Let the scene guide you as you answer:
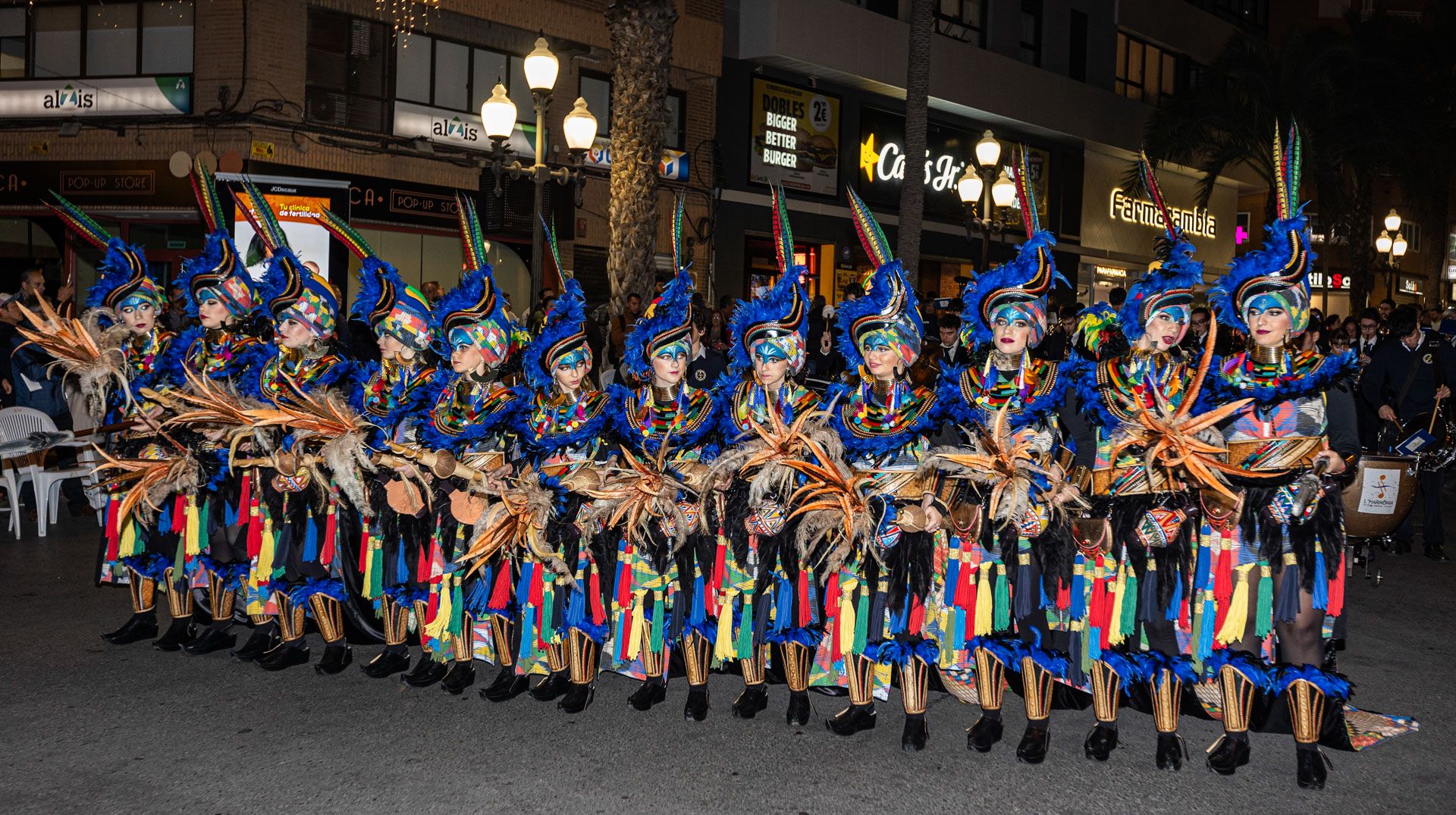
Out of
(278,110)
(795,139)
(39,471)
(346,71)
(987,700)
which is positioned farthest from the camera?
(795,139)

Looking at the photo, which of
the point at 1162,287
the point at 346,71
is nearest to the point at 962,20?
the point at 346,71

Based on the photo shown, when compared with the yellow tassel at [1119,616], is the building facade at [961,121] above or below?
above

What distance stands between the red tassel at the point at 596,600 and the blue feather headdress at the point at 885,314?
4.96 feet

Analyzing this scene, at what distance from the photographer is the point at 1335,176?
73.6 feet

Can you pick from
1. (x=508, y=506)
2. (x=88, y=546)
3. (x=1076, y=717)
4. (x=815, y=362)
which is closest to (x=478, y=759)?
(x=508, y=506)

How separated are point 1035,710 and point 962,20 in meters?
22.7

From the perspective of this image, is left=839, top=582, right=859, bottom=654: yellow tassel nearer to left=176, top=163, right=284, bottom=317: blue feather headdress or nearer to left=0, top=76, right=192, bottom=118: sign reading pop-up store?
left=176, top=163, right=284, bottom=317: blue feather headdress

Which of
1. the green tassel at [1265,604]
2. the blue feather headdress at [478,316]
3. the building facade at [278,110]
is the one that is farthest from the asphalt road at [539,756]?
the building facade at [278,110]

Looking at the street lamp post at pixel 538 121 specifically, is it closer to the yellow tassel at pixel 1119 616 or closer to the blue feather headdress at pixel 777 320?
the blue feather headdress at pixel 777 320

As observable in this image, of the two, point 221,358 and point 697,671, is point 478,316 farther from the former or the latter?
point 697,671

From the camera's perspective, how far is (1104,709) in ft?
15.3

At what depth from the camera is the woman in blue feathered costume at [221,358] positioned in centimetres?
590

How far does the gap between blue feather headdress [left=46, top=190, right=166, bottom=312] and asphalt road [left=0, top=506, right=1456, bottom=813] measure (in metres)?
1.94

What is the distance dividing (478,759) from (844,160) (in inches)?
774
